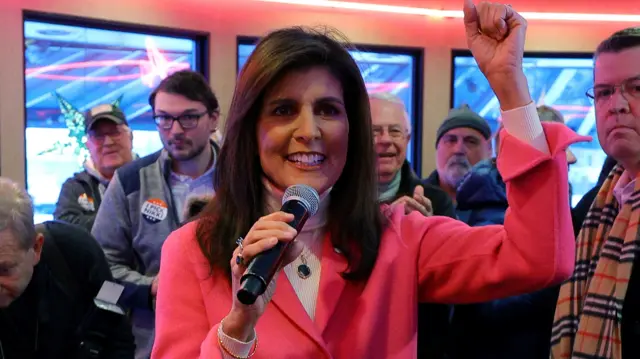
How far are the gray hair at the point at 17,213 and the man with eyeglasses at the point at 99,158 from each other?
157 cm

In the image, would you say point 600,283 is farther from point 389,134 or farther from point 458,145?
point 458,145

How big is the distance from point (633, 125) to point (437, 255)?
68 cm

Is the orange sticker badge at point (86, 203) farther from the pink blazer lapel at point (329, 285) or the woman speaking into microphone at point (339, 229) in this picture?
the pink blazer lapel at point (329, 285)

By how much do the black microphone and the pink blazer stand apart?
8.2 inches

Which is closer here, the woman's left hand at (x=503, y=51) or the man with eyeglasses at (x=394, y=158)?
the woman's left hand at (x=503, y=51)

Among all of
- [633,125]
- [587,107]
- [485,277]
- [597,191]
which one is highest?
[587,107]

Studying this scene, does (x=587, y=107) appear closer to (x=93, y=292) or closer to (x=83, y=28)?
(x=83, y=28)

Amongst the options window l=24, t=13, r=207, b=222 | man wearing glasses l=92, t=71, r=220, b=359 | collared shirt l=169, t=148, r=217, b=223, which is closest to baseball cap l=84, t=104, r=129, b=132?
man wearing glasses l=92, t=71, r=220, b=359

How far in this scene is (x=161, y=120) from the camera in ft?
9.22

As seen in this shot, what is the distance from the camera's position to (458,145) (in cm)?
340

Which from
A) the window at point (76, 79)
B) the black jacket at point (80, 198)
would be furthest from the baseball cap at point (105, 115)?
the window at point (76, 79)

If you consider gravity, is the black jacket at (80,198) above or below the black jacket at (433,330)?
above

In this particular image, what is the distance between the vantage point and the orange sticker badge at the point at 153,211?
8.77 ft

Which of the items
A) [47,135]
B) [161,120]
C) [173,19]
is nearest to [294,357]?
[161,120]
